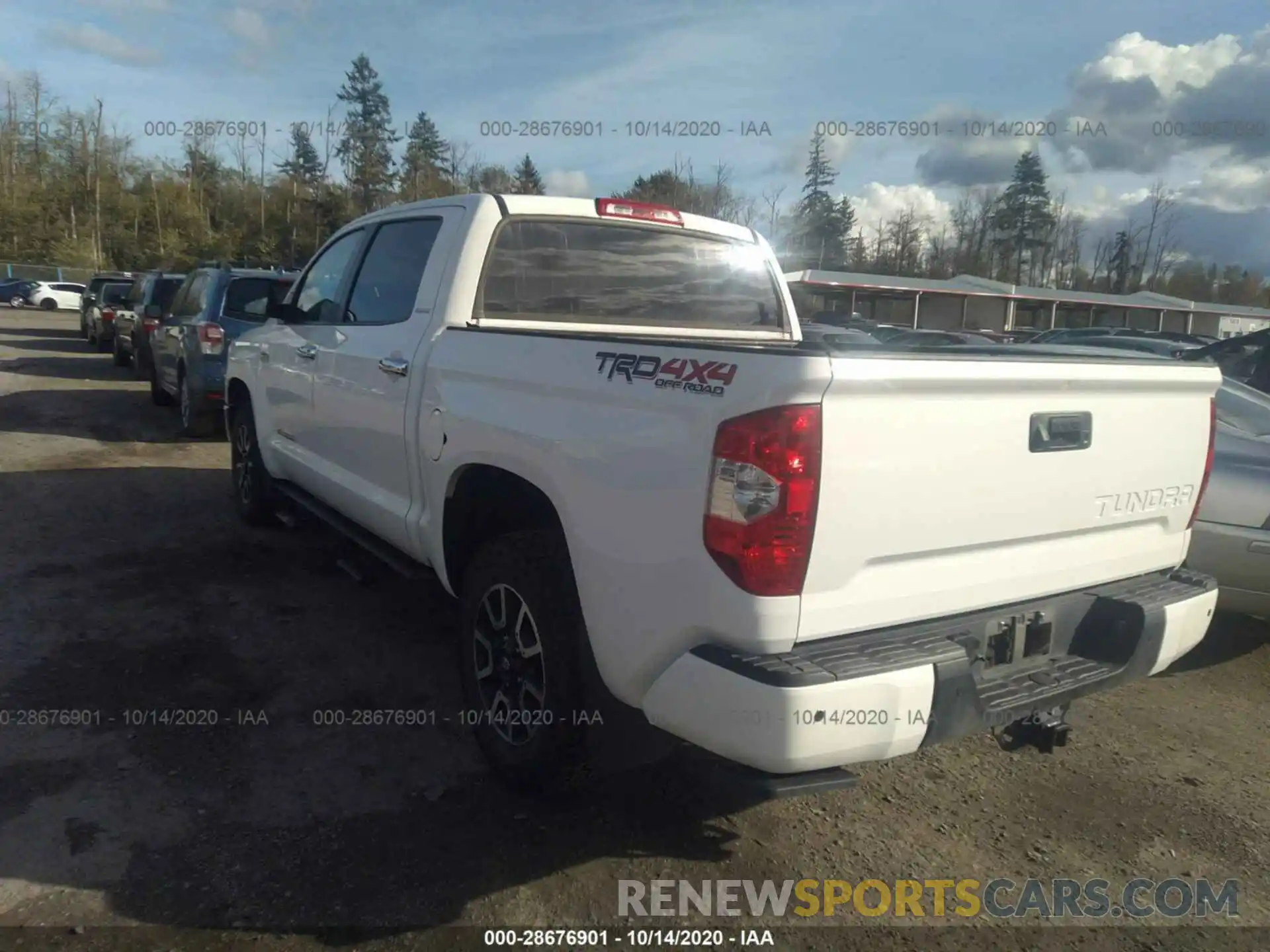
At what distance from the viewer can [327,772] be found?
133 inches

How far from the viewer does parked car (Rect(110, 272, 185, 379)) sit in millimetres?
13883

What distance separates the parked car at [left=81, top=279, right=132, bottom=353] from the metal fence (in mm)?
33944

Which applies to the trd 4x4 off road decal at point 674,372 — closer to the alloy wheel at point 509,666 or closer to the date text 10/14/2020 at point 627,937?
the alloy wheel at point 509,666

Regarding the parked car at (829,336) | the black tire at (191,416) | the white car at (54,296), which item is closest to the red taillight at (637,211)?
the parked car at (829,336)

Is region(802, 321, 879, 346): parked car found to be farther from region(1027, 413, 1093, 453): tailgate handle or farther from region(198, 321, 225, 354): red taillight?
region(198, 321, 225, 354): red taillight

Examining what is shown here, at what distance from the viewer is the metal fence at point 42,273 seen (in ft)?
165

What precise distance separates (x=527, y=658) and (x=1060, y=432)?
1810 millimetres

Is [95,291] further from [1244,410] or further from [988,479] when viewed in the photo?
[988,479]

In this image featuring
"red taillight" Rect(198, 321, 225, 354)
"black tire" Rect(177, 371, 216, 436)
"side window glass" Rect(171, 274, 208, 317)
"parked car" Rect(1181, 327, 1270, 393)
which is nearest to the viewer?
"parked car" Rect(1181, 327, 1270, 393)

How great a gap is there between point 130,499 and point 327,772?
4968mm

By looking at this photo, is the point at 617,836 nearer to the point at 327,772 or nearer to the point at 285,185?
the point at 327,772

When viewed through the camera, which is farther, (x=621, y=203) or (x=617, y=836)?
(x=621, y=203)

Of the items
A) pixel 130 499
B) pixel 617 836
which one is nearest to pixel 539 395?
pixel 617 836

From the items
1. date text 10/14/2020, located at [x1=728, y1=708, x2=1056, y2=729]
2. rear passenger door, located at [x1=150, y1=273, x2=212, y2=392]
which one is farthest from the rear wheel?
date text 10/14/2020, located at [x1=728, y1=708, x2=1056, y2=729]
